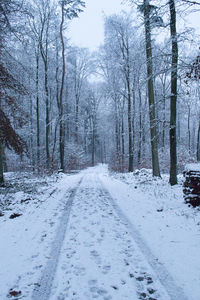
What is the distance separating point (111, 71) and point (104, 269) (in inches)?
796

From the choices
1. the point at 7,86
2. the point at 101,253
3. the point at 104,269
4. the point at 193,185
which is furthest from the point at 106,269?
the point at 7,86

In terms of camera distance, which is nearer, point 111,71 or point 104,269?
point 104,269

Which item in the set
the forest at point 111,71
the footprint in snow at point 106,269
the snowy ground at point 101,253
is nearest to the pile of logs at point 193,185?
the snowy ground at point 101,253

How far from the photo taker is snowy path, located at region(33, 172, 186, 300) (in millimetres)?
2277

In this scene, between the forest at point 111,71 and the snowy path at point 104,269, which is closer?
the snowy path at point 104,269

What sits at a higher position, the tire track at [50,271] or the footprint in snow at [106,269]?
the footprint in snow at [106,269]

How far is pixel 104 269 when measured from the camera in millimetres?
2746

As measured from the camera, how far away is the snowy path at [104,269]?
7.47ft

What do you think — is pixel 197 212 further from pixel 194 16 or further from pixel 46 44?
pixel 46 44

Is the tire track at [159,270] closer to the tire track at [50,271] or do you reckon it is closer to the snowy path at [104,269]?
the snowy path at [104,269]

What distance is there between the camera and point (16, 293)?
2289 mm

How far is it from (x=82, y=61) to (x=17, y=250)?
89.3 feet

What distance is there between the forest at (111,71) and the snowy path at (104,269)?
546 cm

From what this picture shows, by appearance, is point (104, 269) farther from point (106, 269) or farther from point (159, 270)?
point (159, 270)
